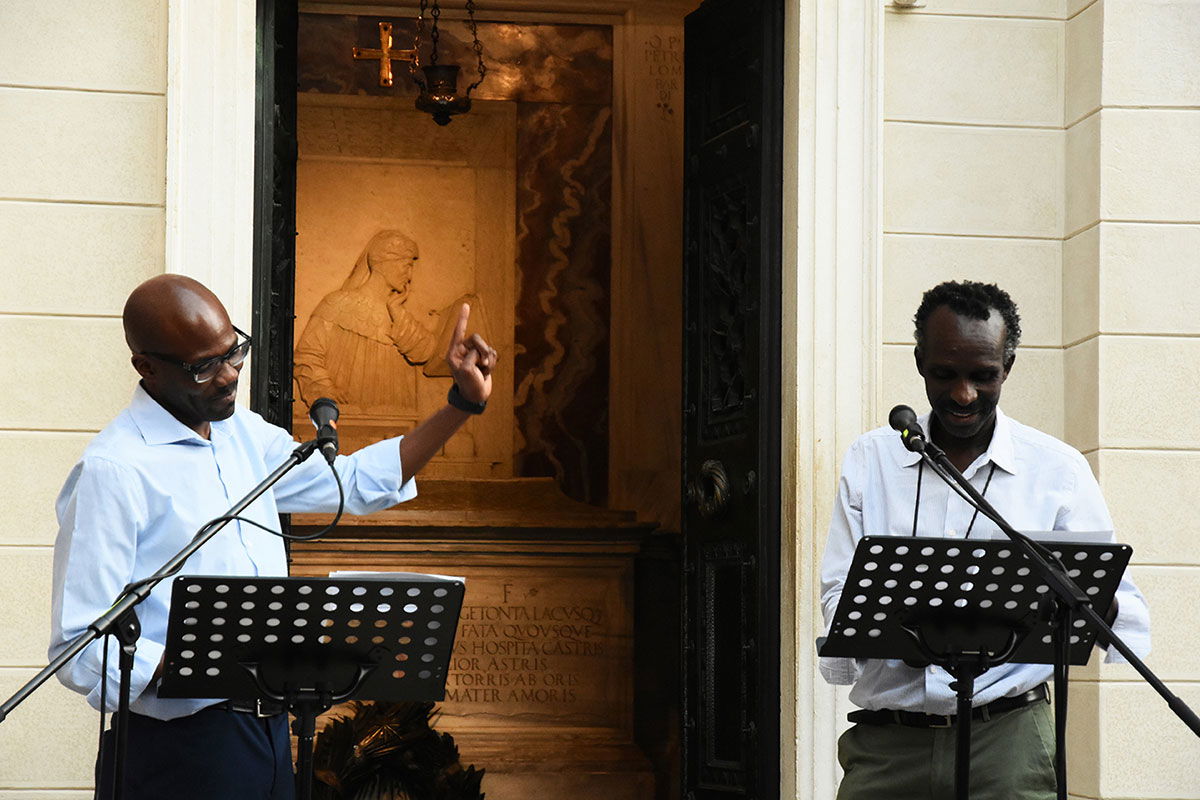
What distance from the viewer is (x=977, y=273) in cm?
624

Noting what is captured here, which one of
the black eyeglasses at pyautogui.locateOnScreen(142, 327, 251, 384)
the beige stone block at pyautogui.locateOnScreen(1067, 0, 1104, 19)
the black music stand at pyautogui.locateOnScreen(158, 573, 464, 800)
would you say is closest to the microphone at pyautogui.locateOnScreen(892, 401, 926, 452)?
the black music stand at pyautogui.locateOnScreen(158, 573, 464, 800)

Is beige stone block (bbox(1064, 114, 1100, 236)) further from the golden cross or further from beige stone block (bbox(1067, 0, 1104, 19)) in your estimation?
the golden cross

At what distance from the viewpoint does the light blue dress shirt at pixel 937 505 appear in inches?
167

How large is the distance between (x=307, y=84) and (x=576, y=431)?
2713 millimetres

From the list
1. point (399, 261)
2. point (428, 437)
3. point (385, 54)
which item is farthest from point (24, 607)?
point (399, 261)

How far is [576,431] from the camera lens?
10.6 meters

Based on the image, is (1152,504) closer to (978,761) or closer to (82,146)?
(978,761)

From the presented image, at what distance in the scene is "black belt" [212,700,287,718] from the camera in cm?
392

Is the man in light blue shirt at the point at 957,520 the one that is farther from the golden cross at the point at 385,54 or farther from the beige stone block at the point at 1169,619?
the golden cross at the point at 385,54

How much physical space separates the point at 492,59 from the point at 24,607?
6036 millimetres

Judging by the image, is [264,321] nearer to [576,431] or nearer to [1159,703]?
[1159,703]

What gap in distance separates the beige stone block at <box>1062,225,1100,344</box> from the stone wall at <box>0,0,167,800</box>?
317 cm

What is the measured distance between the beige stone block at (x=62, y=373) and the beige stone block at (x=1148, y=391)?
328 cm

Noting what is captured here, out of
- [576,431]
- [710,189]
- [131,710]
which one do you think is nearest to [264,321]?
[710,189]
